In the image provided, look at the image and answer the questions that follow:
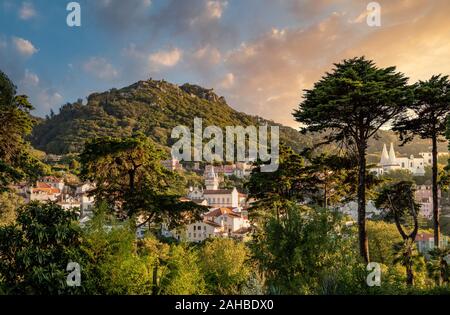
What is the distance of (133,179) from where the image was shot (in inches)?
686

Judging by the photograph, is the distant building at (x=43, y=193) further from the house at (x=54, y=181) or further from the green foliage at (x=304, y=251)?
the green foliage at (x=304, y=251)

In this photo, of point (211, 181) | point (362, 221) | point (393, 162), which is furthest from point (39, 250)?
point (393, 162)

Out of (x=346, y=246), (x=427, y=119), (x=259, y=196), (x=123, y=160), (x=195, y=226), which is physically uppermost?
(x=427, y=119)

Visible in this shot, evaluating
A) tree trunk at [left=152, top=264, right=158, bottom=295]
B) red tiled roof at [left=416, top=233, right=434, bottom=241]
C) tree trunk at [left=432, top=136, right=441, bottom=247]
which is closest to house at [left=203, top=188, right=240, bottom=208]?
red tiled roof at [left=416, top=233, right=434, bottom=241]

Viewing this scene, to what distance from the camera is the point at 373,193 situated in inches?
662

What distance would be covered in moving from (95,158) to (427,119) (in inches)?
538

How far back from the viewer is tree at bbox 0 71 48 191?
14.7m

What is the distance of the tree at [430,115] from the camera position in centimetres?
1395

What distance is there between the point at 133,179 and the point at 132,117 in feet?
426

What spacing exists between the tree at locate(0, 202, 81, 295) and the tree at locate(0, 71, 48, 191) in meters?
5.15

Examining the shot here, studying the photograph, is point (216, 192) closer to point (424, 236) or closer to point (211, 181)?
point (211, 181)

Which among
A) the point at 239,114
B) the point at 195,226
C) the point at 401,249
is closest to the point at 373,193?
the point at 401,249
